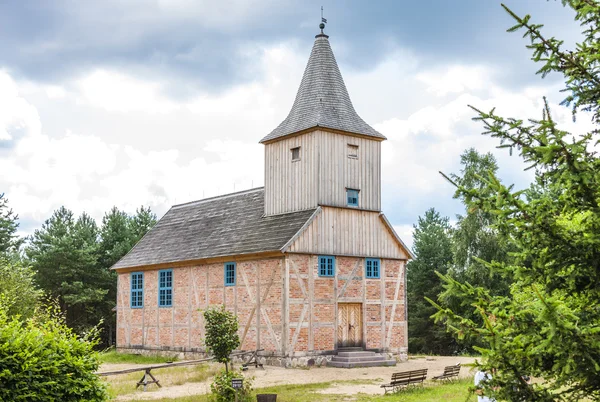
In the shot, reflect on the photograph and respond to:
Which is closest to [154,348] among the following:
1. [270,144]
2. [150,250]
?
[150,250]

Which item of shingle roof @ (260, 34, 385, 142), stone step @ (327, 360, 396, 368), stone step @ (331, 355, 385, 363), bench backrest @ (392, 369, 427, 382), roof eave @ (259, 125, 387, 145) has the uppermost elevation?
shingle roof @ (260, 34, 385, 142)

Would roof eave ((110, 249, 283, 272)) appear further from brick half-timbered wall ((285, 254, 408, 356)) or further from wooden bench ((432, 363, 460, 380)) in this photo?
wooden bench ((432, 363, 460, 380))

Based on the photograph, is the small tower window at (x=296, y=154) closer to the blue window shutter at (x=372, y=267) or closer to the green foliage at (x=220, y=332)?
the blue window shutter at (x=372, y=267)

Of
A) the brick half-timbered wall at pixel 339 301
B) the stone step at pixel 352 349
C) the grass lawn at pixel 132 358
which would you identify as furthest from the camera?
the grass lawn at pixel 132 358

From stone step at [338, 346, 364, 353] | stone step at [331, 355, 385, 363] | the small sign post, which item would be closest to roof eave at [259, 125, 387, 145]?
stone step at [338, 346, 364, 353]

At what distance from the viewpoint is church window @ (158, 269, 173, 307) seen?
30.2 meters

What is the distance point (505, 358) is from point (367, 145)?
2136 centimetres

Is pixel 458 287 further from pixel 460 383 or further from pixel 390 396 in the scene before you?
pixel 460 383

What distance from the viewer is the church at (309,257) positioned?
24.9m

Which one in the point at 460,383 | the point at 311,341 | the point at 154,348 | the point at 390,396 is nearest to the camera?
the point at 390,396

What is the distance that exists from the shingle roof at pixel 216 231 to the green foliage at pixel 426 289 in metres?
17.1

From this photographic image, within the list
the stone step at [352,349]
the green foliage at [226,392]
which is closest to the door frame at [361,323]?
the stone step at [352,349]

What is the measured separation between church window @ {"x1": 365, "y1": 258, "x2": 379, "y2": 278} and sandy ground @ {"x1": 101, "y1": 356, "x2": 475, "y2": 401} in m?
3.63

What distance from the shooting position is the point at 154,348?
30578 mm
